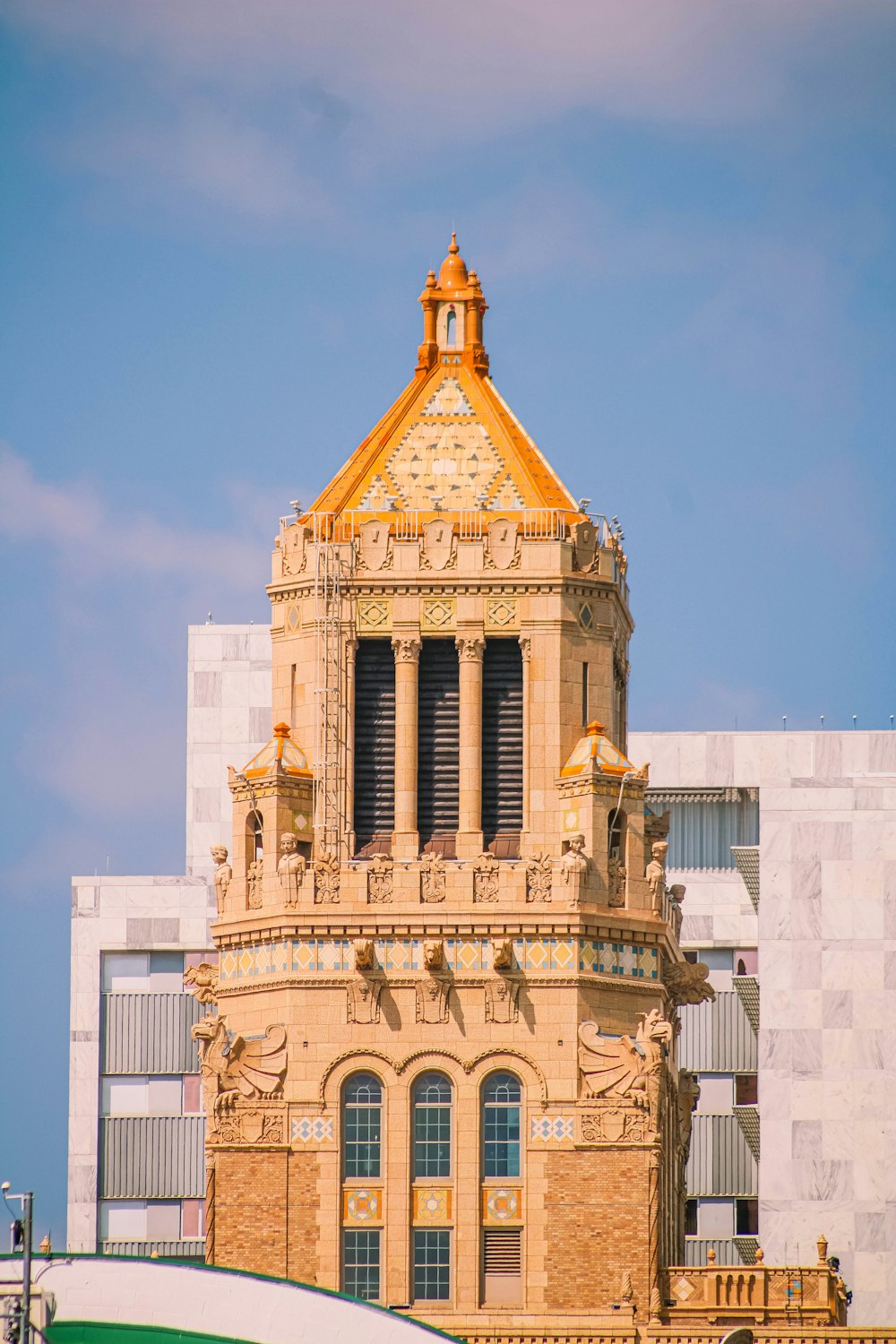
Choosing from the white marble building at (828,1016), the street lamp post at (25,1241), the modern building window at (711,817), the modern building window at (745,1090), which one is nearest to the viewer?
the street lamp post at (25,1241)

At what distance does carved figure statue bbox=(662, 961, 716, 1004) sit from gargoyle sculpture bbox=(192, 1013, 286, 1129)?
32.4ft

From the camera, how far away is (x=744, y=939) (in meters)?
149

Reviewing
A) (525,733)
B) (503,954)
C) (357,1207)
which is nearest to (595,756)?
(525,733)


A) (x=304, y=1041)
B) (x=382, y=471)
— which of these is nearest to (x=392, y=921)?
(x=304, y=1041)

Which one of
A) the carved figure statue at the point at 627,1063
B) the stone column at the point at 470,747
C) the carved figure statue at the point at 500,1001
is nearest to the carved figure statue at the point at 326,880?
the stone column at the point at 470,747

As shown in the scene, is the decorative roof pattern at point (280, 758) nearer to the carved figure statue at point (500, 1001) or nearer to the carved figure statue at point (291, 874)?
the carved figure statue at point (291, 874)

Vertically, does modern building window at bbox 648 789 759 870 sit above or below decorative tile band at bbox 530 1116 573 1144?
above

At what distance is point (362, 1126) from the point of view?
295 ft

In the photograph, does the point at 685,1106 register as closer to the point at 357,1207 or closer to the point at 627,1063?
the point at 627,1063

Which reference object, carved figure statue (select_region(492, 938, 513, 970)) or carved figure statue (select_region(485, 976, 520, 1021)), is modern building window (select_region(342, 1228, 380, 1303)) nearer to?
carved figure statue (select_region(485, 976, 520, 1021))

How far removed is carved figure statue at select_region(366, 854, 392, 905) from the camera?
90.8 meters

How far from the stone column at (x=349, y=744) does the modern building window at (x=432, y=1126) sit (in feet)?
19.4

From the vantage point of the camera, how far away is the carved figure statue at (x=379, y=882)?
90.8 meters

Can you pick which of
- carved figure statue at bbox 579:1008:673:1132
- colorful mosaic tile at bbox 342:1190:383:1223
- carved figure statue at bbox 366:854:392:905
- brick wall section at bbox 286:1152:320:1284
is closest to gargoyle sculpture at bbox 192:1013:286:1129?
brick wall section at bbox 286:1152:320:1284
